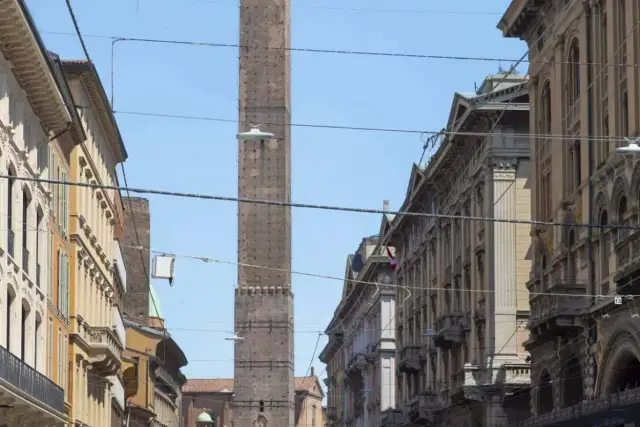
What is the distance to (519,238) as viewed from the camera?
178ft

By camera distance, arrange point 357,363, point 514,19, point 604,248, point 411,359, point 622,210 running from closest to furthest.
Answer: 1. point 622,210
2. point 604,248
3. point 514,19
4. point 411,359
5. point 357,363

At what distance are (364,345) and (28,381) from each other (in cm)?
7152

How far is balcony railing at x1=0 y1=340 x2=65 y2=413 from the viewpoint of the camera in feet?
97.7

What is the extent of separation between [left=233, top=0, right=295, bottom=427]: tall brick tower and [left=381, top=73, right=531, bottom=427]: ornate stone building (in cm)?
3450

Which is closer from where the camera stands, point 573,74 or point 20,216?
point 20,216

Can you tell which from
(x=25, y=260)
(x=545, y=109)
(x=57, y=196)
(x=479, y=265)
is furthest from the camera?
(x=479, y=265)

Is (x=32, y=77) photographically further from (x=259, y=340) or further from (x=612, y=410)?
(x=259, y=340)

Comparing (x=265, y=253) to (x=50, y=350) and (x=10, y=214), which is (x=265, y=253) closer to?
(x=50, y=350)

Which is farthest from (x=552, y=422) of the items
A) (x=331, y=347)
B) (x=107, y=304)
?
(x=331, y=347)

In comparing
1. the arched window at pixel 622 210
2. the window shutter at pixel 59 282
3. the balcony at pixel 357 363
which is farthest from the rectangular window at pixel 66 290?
the balcony at pixel 357 363

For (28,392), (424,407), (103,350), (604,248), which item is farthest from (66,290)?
(424,407)

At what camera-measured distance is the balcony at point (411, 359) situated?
72.9 metres

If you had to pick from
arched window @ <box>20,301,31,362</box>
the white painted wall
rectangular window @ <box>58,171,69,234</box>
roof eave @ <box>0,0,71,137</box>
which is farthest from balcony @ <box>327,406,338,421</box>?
arched window @ <box>20,301,31,362</box>

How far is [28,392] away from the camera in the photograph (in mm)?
32750
